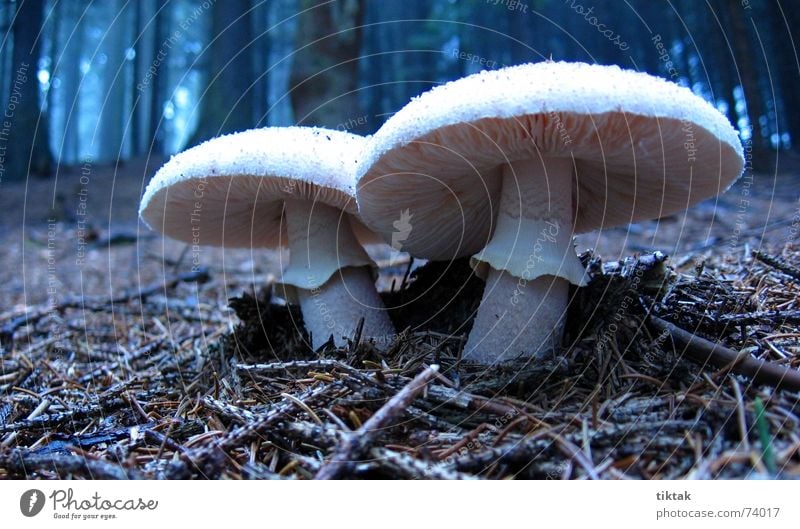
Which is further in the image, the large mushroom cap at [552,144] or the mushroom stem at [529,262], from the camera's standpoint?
the mushroom stem at [529,262]

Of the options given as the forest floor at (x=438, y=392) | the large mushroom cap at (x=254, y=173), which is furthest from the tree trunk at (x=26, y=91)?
the large mushroom cap at (x=254, y=173)

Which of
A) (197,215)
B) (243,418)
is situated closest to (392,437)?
(243,418)

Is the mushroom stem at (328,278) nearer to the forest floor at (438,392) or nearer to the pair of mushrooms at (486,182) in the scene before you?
the pair of mushrooms at (486,182)

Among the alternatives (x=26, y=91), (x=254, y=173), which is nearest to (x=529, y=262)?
(x=254, y=173)

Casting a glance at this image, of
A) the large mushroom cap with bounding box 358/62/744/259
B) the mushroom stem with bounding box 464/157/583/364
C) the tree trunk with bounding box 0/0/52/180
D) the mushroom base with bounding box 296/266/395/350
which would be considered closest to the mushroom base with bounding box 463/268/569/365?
the mushroom stem with bounding box 464/157/583/364

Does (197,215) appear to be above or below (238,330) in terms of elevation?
above

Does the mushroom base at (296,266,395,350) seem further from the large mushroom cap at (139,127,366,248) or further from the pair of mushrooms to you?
the large mushroom cap at (139,127,366,248)

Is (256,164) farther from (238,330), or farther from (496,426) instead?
(496,426)
